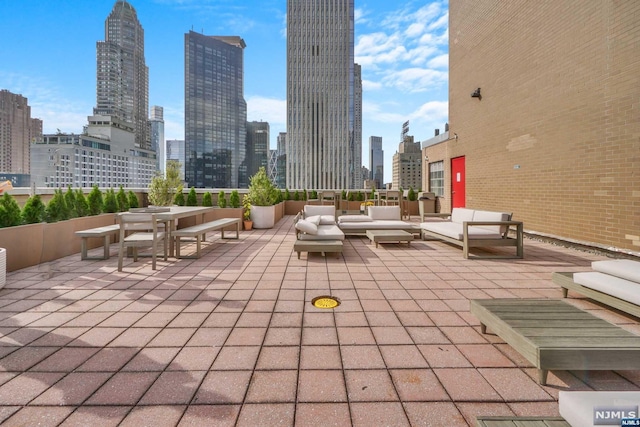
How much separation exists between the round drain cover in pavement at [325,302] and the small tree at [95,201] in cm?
629

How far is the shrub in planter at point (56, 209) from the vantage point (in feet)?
18.6

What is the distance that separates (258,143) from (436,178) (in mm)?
138813

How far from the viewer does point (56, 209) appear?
5746 mm

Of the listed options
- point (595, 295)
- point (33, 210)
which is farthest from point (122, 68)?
point (595, 295)

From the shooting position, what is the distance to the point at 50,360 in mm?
2205

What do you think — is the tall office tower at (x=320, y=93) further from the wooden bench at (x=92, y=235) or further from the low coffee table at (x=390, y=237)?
the wooden bench at (x=92, y=235)

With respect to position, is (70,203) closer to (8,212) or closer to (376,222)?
(8,212)

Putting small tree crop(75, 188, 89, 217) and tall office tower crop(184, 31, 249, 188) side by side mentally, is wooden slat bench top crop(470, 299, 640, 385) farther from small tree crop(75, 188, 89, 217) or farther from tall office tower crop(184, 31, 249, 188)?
tall office tower crop(184, 31, 249, 188)

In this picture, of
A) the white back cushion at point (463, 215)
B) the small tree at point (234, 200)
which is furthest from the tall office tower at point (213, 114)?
the white back cushion at point (463, 215)

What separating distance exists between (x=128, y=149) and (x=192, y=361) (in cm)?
13415

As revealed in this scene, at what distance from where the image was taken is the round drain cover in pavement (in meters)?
3.28

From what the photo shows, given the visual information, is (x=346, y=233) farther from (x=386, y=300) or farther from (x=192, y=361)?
(x=192, y=361)

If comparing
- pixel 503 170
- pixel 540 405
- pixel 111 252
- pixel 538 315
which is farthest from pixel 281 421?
pixel 503 170

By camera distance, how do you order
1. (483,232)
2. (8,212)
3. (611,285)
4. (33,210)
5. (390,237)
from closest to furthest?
(611,285) → (8,212) → (33,210) → (483,232) → (390,237)
